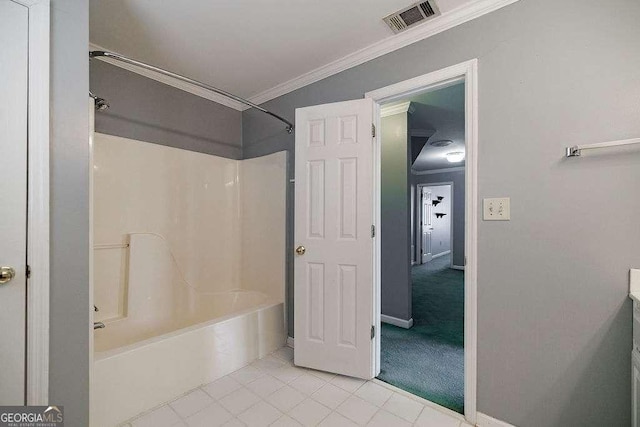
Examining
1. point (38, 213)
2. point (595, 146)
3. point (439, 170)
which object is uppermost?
point (439, 170)

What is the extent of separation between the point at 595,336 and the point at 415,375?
3.69 ft

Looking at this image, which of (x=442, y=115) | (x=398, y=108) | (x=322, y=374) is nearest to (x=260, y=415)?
(x=322, y=374)

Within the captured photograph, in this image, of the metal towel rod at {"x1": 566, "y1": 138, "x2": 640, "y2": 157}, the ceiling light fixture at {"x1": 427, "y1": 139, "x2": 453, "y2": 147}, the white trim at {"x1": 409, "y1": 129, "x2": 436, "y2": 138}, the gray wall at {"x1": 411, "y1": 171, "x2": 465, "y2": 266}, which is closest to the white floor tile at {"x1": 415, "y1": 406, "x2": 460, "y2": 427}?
the metal towel rod at {"x1": 566, "y1": 138, "x2": 640, "y2": 157}

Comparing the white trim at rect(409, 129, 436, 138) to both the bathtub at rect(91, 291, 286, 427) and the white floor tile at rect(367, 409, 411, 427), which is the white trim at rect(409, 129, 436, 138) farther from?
the white floor tile at rect(367, 409, 411, 427)

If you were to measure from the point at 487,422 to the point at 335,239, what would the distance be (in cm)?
133

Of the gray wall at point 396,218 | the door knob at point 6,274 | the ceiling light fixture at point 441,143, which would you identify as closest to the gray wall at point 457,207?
the ceiling light fixture at point 441,143

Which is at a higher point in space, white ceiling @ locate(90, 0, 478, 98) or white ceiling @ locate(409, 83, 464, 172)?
white ceiling @ locate(409, 83, 464, 172)

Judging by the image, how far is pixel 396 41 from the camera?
1.81 meters

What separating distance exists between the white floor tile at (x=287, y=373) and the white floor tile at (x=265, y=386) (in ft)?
0.15

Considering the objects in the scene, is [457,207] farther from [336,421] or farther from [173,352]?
[173,352]

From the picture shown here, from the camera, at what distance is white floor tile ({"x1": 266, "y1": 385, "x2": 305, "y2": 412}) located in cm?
164

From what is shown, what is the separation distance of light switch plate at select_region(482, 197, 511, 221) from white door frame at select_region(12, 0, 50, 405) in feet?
6.91

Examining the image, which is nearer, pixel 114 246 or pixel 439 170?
pixel 114 246

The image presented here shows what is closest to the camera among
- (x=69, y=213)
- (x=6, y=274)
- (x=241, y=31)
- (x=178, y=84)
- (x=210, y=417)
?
(x=6, y=274)
